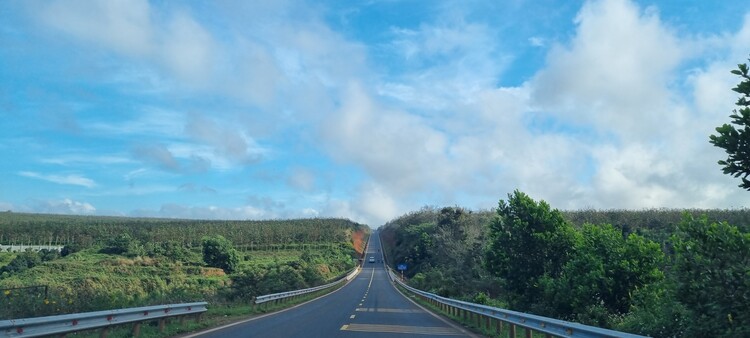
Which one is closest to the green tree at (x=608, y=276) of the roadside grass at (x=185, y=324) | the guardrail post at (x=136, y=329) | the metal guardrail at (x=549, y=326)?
the metal guardrail at (x=549, y=326)

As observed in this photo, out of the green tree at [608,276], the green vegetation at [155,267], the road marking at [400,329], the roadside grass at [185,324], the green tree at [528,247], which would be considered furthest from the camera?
the green tree at [528,247]

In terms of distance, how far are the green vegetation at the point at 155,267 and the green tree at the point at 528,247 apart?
44.4 ft

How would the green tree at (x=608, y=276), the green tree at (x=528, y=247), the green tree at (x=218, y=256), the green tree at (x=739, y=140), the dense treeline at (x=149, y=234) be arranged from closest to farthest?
the green tree at (x=739, y=140) → the green tree at (x=608, y=276) → the green tree at (x=528, y=247) → the green tree at (x=218, y=256) → the dense treeline at (x=149, y=234)

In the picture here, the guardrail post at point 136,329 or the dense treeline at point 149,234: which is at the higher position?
the dense treeline at point 149,234

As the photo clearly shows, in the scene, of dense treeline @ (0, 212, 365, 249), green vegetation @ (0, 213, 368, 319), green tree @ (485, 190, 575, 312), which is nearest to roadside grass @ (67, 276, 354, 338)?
green vegetation @ (0, 213, 368, 319)

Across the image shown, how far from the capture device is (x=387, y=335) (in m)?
15.4

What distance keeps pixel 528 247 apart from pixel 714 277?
16.6 meters

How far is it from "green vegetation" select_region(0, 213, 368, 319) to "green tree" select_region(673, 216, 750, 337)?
49.4 feet

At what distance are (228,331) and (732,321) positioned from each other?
1241 cm

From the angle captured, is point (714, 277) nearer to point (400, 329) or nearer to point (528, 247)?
point (400, 329)

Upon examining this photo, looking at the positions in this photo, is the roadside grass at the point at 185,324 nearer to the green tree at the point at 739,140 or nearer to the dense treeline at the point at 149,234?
the green tree at the point at 739,140

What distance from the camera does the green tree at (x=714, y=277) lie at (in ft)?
29.3

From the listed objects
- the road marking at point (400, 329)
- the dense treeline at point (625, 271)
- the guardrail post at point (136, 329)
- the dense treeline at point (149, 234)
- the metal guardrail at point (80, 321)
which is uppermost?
the dense treeline at point (149, 234)

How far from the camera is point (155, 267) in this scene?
75188mm
